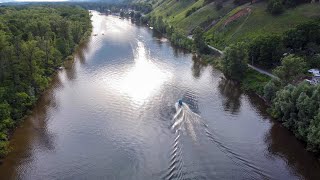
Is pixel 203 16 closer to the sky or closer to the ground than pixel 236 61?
closer to the sky

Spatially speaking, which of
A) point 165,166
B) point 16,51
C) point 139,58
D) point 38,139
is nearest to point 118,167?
point 165,166

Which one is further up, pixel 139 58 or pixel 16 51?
pixel 16 51

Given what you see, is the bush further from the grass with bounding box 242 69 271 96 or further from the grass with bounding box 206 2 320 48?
the grass with bounding box 242 69 271 96

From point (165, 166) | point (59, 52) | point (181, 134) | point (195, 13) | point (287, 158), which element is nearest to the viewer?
point (165, 166)

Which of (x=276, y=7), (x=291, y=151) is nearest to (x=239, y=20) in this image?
(x=276, y=7)

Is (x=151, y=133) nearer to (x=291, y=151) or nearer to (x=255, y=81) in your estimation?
(x=291, y=151)

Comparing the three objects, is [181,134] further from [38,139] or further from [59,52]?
[59,52]
